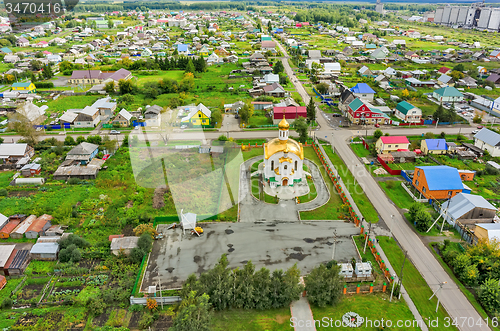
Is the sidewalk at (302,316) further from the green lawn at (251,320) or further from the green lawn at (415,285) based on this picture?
the green lawn at (415,285)

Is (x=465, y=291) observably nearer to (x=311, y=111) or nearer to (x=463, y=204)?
(x=463, y=204)

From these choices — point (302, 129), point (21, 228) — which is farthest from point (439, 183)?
point (21, 228)

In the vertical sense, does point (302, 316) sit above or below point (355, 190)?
below

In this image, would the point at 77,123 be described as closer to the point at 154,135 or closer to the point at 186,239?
the point at 154,135

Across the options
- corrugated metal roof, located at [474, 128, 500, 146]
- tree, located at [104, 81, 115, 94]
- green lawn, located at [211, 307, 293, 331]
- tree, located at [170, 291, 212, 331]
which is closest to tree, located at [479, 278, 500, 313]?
green lawn, located at [211, 307, 293, 331]

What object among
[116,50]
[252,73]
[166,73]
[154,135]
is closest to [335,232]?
[154,135]

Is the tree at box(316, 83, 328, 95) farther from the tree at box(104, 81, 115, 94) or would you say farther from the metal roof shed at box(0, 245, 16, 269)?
the metal roof shed at box(0, 245, 16, 269)
